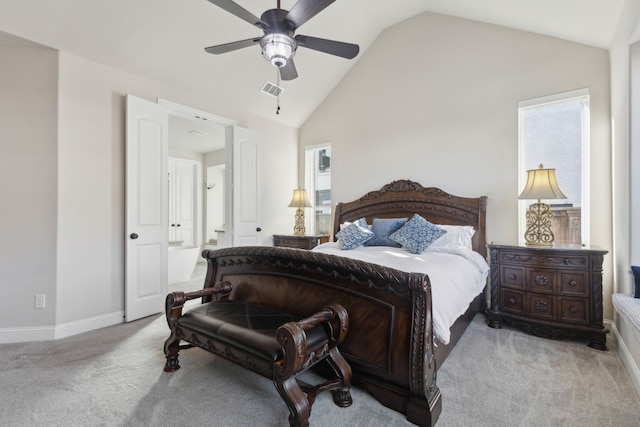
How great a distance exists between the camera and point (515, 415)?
5.62 feet

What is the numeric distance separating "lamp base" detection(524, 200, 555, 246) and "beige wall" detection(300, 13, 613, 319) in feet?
1.03

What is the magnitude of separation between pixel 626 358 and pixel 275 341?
263 cm

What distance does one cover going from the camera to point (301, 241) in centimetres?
456

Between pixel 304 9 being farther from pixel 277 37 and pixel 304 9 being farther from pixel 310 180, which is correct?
pixel 310 180

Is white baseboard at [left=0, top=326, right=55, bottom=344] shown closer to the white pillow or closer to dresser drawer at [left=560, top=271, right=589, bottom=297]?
the white pillow

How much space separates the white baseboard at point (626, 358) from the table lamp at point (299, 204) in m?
3.74

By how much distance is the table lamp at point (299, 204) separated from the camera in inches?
190

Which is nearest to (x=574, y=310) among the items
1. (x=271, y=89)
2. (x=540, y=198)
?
(x=540, y=198)

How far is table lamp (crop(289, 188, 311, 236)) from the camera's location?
483cm

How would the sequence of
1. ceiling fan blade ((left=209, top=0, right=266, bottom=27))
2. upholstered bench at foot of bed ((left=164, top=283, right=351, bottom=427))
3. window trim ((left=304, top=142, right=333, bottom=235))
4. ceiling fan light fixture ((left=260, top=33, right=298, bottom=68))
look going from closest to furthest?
upholstered bench at foot of bed ((left=164, top=283, right=351, bottom=427)), ceiling fan blade ((left=209, top=0, right=266, bottom=27)), ceiling fan light fixture ((left=260, top=33, right=298, bottom=68)), window trim ((left=304, top=142, right=333, bottom=235))

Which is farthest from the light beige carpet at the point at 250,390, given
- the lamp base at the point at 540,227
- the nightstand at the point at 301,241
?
the nightstand at the point at 301,241

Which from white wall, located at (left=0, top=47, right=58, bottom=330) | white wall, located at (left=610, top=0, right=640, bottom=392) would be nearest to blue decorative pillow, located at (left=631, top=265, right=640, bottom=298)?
white wall, located at (left=610, top=0, right=640, bottom=392)

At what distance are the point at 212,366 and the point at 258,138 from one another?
3318 millimetres

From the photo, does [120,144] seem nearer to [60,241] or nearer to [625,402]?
[60,241]
